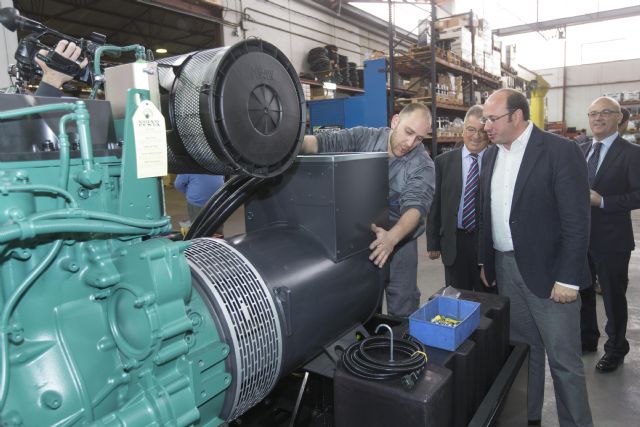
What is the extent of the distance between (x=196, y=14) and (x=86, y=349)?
5.44m

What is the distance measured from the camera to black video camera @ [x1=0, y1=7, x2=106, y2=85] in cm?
112

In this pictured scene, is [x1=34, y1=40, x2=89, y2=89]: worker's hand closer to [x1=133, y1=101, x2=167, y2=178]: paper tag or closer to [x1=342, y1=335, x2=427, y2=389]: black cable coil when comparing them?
[x1=133, y1=101, x2=167, y2=178]: paper tag

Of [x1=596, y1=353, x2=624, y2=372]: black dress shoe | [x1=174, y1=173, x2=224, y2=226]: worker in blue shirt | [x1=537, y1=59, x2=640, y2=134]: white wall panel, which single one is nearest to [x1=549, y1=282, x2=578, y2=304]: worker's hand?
[x1=596, y1=353, x2=624, y2=372]: black dress shoe

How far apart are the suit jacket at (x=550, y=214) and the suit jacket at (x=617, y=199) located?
0.94 m

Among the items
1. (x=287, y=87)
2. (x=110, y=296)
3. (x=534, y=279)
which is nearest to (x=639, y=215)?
(x=534, y=279)

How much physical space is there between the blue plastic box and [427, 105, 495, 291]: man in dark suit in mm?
1113

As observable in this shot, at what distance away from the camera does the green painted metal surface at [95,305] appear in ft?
2.68

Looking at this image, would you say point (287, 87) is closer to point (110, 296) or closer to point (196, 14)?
point (110, 296)

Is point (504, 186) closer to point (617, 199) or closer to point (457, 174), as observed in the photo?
point (457, 174)

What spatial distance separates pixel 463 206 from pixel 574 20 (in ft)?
40.7

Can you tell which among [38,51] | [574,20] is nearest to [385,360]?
[38,51]

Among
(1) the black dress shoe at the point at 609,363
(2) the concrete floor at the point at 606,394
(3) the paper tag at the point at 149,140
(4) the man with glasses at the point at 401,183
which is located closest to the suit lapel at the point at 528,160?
(4) the man with glasses at the point at 401,183

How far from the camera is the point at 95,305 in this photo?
0.95 m

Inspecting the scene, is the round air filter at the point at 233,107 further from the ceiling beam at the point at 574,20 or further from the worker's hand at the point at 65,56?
the ceiling beam at the point at 574,20
